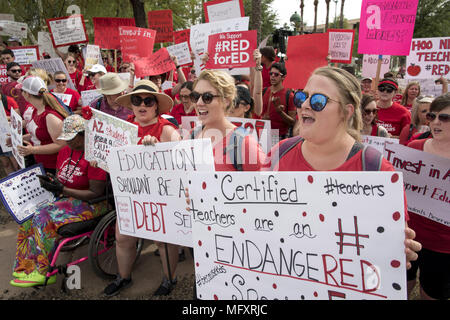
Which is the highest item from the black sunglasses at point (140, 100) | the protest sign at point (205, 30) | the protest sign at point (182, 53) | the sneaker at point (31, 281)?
the protest sign at point (205, 30)

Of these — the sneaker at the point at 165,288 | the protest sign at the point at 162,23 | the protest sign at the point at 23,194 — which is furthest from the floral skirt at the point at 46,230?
the protest sign at the point at 162,23

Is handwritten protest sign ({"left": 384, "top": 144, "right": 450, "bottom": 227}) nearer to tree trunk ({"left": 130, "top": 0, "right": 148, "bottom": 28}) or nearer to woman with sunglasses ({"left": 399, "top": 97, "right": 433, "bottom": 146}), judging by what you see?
woman with sunglasses ({"left": 399, "top": 97, "right": 433, "bottom": 146})

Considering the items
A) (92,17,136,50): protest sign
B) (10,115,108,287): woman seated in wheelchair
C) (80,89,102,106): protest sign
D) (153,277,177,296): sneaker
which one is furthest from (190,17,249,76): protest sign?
(153,277,177,296): sneaker

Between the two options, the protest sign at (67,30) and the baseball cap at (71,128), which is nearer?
the baseball cap at (71,128)

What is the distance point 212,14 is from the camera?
5.39 metres

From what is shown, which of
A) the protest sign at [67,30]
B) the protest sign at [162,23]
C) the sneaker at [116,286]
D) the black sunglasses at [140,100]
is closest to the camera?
the black sunglasses at [140,100]

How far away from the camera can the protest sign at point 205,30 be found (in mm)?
4672

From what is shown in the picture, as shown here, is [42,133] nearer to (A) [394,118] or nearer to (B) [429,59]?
(A) [394,118]

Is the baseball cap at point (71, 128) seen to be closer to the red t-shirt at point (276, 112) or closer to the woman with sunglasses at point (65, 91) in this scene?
the red t-shirt at point (276, 112)

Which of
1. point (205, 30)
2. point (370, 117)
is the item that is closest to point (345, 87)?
point (370, 117)

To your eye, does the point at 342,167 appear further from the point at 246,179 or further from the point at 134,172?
the point at 134,172

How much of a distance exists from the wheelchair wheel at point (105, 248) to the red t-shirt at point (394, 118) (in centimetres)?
332

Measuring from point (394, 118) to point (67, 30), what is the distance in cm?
773

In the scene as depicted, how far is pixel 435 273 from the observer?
2135 millimetres
